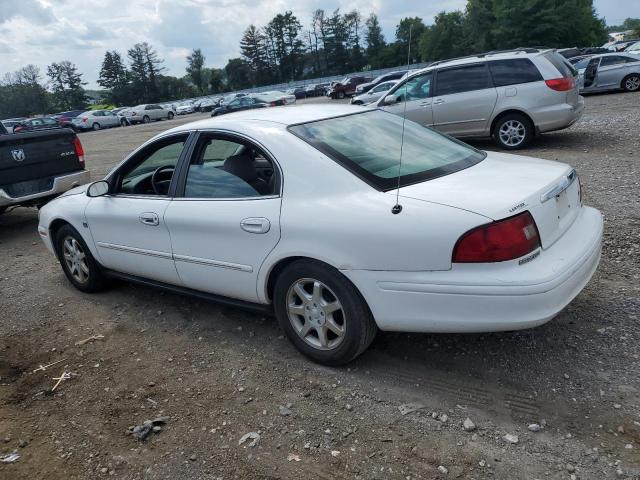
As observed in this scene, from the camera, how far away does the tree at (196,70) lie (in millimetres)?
110000

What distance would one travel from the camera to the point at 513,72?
9656 millimetres

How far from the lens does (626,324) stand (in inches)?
136

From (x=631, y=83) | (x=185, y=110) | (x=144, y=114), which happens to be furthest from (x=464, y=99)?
(x=185, y=110)

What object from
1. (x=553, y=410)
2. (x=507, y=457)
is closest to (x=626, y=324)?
(x=553, y=410)

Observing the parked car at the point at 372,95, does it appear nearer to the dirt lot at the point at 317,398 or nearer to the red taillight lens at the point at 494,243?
the dirt lot at the point at 317,398

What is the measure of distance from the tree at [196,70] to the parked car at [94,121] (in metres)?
68.0

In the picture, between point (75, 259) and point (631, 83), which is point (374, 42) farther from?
point (75, 259)

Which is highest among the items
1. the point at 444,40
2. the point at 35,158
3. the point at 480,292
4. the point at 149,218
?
the point at 444,40

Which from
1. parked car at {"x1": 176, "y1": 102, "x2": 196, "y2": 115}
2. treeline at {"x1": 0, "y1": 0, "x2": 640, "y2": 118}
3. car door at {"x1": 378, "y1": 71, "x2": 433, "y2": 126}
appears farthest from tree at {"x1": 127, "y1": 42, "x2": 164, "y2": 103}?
car door at {"x1": 378, "y1": 71, "x2": 433, "y2": 126}

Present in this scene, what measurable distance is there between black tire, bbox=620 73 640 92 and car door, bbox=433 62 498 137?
12.5m

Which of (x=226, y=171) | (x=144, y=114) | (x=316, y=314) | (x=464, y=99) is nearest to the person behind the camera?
(x=316, y=314)

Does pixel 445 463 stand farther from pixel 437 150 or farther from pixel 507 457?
pixel 437 150

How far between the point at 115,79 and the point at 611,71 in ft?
325

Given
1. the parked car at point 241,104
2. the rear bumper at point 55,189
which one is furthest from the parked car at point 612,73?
the rear bumper at point 55,189
